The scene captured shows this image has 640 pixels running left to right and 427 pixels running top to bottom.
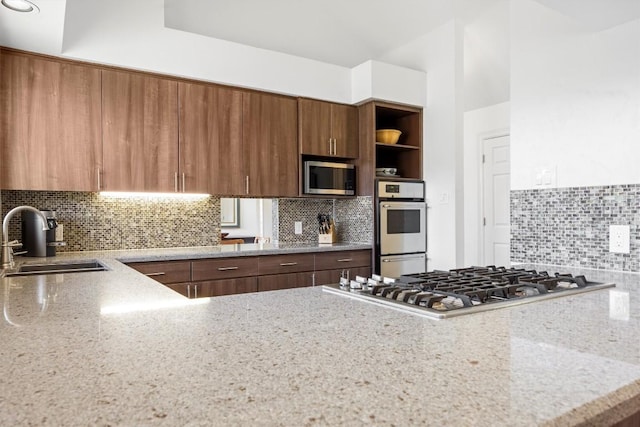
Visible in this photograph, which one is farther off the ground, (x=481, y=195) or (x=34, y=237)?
(x=481, y=195)

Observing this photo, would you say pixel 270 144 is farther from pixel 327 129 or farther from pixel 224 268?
pixel 224 268

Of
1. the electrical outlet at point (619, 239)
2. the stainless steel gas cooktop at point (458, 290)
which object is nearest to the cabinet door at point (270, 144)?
the stainless steel gas cooktop at point (458, 290)

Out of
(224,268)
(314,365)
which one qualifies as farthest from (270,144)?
(314,365)

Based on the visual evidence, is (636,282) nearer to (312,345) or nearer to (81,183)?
(312,345)

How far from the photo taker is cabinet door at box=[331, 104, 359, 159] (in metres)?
3.67

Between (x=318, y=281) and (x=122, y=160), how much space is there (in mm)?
1634

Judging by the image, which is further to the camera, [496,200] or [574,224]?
[496,200]

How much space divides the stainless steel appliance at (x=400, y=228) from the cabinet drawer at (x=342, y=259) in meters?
0.10

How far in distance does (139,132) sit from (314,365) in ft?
8.70

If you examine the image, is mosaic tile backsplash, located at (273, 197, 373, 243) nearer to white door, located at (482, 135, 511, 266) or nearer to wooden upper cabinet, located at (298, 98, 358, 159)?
Result: wooden upper cabinet, located at (298, 98, 358, 159)

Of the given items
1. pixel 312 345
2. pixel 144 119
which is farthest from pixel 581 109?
pixel 144 119

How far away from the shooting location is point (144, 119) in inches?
115

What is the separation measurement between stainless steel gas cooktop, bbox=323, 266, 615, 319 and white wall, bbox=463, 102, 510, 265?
357 centimetres

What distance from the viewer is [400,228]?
3.70 meters
